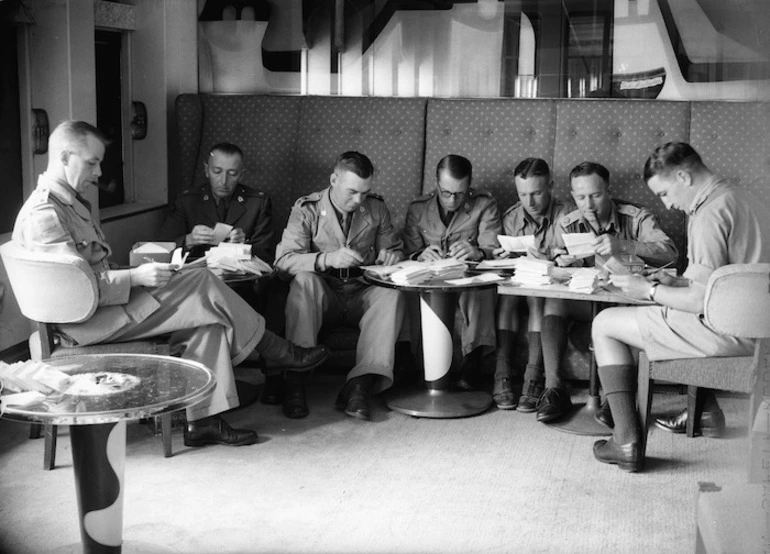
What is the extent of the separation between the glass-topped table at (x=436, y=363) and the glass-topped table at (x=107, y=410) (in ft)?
5.50

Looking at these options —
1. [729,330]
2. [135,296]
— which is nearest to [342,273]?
[135,296]

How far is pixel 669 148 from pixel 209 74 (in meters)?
3.33

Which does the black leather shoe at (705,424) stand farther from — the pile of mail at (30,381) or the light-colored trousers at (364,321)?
the pile of mail at (30,381)

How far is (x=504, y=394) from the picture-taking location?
4.70 m

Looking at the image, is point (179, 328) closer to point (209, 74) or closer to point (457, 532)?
point (457, 532)

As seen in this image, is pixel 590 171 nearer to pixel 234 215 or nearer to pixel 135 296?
pixel 234 215

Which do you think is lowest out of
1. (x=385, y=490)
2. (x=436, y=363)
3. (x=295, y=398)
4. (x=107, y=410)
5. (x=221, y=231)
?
(x=385, y=490)

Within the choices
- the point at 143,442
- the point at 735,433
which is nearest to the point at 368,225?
the point at 143,442

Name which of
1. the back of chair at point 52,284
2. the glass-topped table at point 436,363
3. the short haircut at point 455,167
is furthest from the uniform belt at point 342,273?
the back of chair at point 52,284

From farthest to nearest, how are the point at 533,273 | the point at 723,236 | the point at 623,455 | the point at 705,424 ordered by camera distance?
the point at 705,424 < the point at 533,273 < the point at 623,455 < the point at 723,236

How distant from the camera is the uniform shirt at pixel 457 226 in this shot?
16.7ft

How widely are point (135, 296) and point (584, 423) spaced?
1939mm

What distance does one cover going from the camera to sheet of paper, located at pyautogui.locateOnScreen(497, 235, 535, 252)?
4.85m

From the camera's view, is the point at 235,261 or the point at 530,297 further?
the point at 530,297
